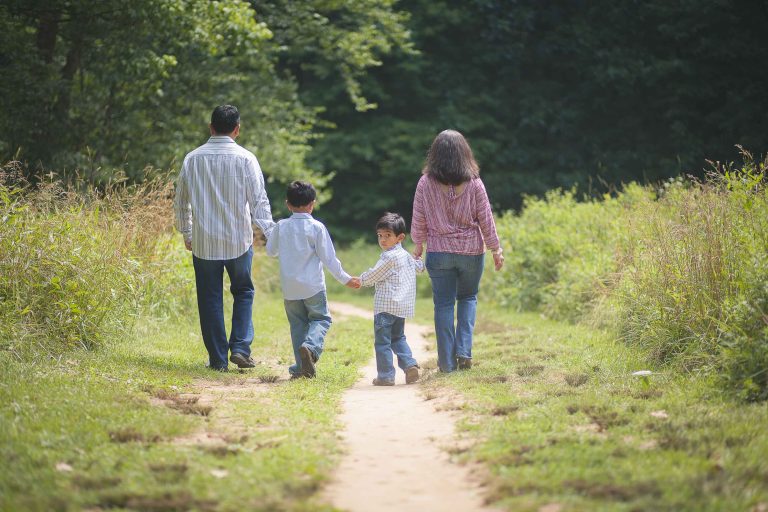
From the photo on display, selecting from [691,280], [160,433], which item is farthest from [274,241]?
[691,280]

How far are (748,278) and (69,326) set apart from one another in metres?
5.12

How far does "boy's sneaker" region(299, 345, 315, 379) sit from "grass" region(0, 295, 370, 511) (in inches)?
5.2

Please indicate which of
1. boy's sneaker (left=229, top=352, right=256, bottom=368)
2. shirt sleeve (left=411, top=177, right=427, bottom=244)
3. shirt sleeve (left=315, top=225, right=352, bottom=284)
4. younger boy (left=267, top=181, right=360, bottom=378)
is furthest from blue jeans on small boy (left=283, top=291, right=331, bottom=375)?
shirt sleeve (left=411, top=177, right=427, bottom=244)

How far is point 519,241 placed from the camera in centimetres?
1480

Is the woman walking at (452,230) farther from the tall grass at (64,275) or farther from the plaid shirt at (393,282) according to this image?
the tall grass at (64,275)

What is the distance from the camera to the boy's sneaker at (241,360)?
7.70 meters

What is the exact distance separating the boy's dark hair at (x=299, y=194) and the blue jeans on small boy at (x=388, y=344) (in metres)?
1.04

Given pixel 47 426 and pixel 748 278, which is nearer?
pixel 47 426

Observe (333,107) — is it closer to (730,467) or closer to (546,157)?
(546,157)

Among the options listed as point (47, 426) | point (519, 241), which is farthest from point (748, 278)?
point (519, 241)

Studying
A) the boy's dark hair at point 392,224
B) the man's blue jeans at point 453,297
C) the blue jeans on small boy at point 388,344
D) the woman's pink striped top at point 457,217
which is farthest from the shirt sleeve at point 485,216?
the blue jeans on small boy at point 388,344

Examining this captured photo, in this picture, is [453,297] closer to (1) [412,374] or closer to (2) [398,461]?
(1) [412,374]

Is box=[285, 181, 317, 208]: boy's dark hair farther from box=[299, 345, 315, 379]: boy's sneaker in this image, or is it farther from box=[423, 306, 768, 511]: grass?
box=[423, 306, 768, 511]: grass

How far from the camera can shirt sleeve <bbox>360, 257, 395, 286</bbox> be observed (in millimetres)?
7391
